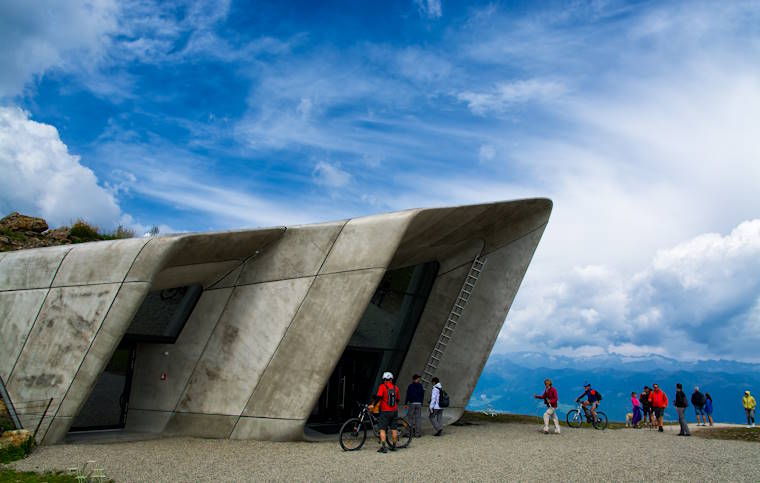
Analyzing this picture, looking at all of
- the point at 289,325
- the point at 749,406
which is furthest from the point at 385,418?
the point at 749,406

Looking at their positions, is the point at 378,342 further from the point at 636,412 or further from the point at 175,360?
the point at 636,412

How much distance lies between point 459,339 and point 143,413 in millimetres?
10543

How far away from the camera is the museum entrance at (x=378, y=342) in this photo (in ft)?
60.9

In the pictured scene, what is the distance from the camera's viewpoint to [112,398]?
1545cm

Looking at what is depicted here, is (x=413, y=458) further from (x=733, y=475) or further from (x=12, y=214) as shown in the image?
(x=12, y=214)

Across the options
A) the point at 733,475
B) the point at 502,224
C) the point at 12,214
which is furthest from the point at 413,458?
the point at 12,214

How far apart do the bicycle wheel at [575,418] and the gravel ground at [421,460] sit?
6.23 meters

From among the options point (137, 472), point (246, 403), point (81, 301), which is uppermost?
point (81, 301)

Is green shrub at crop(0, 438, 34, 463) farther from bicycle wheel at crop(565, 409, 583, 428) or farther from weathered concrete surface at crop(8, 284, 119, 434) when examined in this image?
bicycle wheel at crop(565, 409, 583, 428)

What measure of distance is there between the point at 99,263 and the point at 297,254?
466 centimetres

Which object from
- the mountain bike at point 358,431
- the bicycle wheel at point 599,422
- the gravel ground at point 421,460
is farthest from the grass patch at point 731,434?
the mountain bike at point 358,431

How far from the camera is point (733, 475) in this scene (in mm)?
9602

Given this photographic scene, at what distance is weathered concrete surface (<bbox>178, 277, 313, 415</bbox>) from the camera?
43.7ft

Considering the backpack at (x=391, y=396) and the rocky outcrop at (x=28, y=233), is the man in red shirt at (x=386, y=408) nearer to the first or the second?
the backpack at (x=391, y=396)
